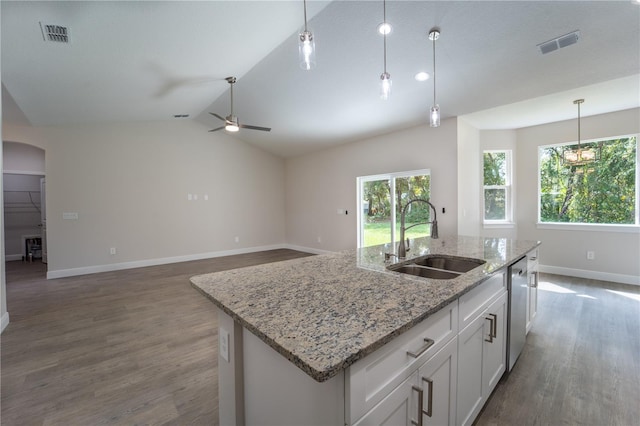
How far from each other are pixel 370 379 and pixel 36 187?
966 cm

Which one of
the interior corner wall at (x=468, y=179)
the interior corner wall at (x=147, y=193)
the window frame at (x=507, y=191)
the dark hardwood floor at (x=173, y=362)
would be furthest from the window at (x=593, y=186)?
the interior corner wall at (x=147, y=193)

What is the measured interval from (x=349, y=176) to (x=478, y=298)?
16.3 feet

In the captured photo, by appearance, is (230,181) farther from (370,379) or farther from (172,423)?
(370,379)

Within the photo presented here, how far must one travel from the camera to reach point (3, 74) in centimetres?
295

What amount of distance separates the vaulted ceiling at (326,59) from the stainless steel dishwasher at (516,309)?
7.12ft

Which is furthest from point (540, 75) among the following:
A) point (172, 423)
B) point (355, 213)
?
point (172, 423)

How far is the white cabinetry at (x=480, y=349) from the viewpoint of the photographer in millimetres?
1366

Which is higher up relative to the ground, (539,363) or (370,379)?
(370,379)

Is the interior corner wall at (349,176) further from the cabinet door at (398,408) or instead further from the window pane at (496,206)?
the cabinet door at (398,408)

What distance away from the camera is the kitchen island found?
0.76m

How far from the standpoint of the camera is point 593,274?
14.7 ft

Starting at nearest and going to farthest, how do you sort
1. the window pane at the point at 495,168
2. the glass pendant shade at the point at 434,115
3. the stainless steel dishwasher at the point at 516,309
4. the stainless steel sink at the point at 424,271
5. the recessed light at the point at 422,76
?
the stainless steel sink at the point at 424,271, the stainless steel dishwasher at the point at 516,309, the glass pendant shade at the point at 434,115, the recessed light at the point at 422,76, the window pane at the point at 495,168

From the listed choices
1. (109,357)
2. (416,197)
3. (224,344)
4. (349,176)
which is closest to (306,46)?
(224,344)

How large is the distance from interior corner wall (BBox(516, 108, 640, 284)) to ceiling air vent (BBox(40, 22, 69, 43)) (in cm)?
661
